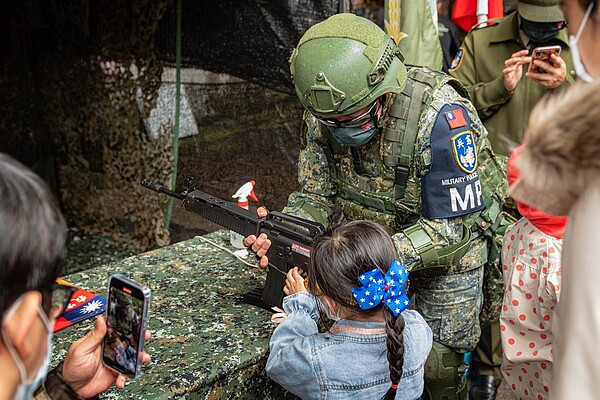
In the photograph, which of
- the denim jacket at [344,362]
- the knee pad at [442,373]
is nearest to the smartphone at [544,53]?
the knee pad at [442,373]

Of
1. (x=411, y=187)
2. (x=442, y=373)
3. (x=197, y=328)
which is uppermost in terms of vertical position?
(x=411, y=187)

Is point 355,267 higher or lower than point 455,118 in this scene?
lower

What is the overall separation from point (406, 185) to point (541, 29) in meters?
1.36

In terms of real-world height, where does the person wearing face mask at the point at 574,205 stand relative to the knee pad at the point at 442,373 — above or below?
above

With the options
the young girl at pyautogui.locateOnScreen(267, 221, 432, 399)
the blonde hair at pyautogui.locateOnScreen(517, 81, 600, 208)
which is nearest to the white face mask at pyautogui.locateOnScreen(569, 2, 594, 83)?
the blonde hair at pyautogui.locateOnScreen(517, 81, 600, 208)

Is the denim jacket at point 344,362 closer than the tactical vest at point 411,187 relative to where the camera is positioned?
Yes

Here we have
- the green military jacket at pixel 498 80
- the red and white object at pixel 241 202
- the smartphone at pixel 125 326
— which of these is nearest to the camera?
the smartphone at pixel 125 326

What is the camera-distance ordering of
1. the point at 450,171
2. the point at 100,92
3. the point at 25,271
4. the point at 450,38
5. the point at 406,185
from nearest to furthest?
the point at 25,271 < the point at 450,171 < the point at 406,185 < the point at 450,38 < the point at 100,92

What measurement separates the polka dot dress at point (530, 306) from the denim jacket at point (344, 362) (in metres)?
0.51

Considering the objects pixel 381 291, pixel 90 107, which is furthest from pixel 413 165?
pixel 90 107

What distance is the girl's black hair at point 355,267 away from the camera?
6.00ft

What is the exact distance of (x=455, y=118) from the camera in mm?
2342

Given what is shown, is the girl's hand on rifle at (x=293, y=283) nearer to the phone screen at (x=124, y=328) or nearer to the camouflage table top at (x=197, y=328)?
the camouflage table top at (x=197, y=328)

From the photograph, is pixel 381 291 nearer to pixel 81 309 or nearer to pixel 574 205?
pixel 574 205
